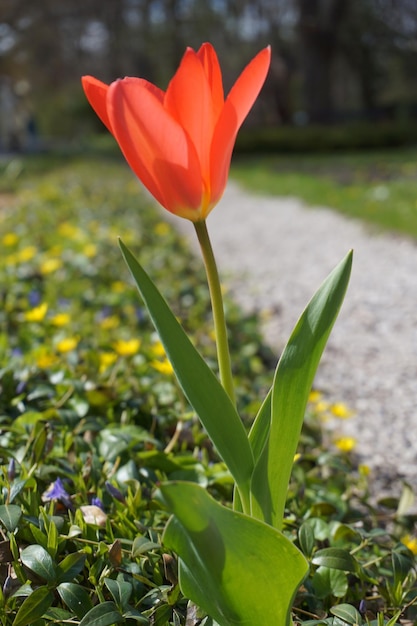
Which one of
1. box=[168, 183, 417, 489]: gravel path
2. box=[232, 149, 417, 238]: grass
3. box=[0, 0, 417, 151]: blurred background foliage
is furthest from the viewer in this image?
box=[0, 0, 417, 151]: blurred background foliage

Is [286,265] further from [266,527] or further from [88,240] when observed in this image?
[266,527]

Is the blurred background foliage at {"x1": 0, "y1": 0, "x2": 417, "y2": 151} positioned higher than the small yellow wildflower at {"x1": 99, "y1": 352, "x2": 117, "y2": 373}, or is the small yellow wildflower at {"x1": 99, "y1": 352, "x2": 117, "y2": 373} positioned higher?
the small yellow wildflower at {"x1": 99, "y1": 352, "x2": 117, "y2": 373}

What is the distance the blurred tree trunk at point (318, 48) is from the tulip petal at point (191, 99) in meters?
21.6

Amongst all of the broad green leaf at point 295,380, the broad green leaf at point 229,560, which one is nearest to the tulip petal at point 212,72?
the broad green leaf at point 295,380

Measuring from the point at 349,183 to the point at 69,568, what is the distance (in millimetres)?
9654

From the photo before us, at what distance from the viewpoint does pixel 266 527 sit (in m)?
0.83

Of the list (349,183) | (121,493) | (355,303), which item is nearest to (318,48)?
(349,183)

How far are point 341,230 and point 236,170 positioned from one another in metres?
8.52

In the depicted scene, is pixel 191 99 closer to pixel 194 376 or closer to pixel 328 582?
pixel 194 376

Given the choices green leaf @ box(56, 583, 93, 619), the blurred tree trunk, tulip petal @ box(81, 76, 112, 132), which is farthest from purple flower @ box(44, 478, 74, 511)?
the blurred tree trunk

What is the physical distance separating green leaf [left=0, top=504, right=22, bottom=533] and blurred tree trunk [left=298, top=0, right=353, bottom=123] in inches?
854

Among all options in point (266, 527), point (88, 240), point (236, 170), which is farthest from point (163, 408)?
point (236, 170)

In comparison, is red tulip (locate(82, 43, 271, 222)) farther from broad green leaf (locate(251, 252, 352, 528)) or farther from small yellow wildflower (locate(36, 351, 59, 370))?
small yellow wildflower (locate(36, 351, 59, 370))

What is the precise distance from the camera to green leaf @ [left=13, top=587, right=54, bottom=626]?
101cm
